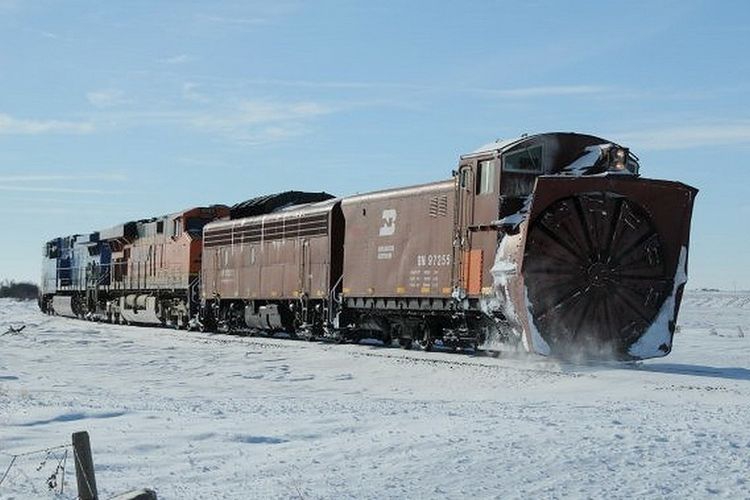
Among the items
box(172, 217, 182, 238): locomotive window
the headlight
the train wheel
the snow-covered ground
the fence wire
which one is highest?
the headlight

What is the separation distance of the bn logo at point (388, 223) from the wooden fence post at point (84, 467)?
632 inches

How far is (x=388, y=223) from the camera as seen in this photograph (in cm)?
2336

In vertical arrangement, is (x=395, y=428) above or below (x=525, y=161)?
below

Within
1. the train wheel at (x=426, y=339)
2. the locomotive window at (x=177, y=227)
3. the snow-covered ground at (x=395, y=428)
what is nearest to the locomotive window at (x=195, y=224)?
the locomotive window at (x=177, y=227)

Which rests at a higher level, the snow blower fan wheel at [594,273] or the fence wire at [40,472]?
the snow blower fan wheel at [594,273]

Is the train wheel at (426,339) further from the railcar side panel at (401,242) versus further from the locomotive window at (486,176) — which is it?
the locomotive window at (486,176)

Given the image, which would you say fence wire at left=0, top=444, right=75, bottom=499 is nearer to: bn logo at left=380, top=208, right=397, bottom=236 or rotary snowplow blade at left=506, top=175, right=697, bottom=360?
rotary snowplow blade at left=506, top=175, right=697, bottom=360

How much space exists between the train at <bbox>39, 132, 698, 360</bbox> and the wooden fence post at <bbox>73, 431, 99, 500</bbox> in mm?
11278

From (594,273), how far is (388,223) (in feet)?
21.2

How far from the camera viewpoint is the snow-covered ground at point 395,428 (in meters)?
8.05

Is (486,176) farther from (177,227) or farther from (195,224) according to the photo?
(177,227)

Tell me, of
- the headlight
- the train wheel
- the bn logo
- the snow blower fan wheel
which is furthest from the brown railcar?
the headlight

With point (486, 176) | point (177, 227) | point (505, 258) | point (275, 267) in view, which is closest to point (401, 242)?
point (486, 176)

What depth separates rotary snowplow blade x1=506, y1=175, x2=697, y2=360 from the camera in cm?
1762
